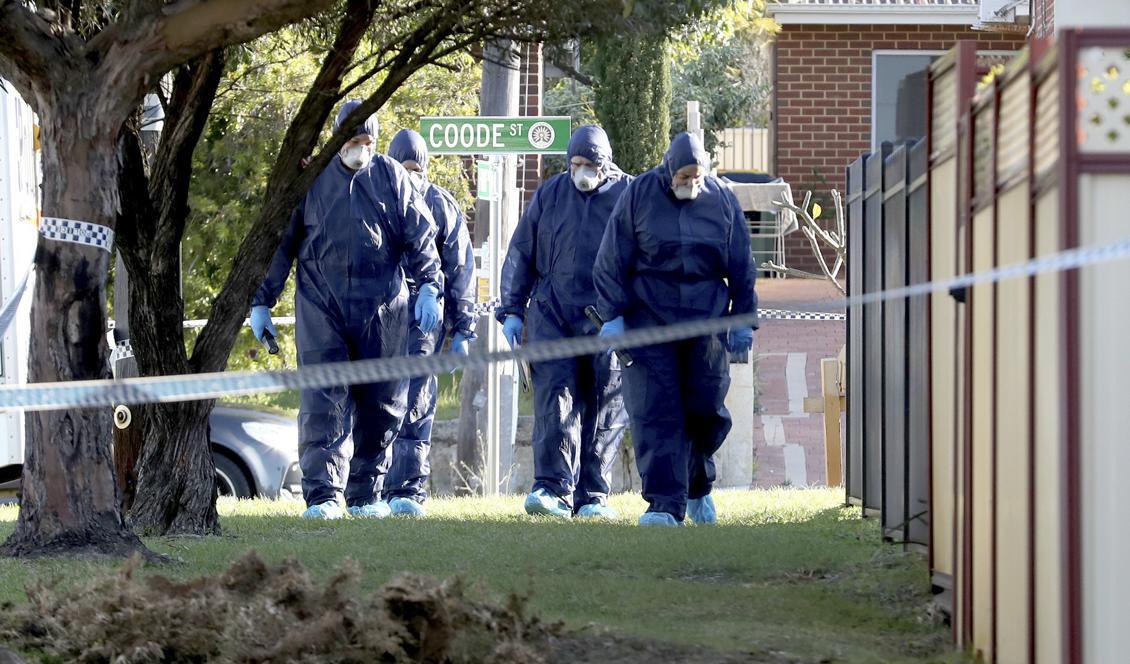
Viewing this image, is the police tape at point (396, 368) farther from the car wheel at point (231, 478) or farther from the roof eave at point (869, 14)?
the roof eave at point (869, 14)

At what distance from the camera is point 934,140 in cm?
624

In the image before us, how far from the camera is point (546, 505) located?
1021cm

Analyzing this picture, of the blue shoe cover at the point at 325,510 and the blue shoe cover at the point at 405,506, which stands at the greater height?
the blue shoe cover at the point at 325,510

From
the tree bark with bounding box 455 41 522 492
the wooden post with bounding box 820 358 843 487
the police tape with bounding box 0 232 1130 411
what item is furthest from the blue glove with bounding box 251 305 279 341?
the police tape with bounding box 0 232 1130 411

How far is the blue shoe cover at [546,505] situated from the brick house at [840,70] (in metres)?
14.6

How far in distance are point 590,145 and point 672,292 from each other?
1.42 m

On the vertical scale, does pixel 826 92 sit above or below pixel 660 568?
above

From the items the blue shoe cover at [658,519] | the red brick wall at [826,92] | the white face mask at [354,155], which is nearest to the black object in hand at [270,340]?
the white face mask at [354,155]

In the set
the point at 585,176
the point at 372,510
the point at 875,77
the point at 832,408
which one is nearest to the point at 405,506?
the point at 372,510

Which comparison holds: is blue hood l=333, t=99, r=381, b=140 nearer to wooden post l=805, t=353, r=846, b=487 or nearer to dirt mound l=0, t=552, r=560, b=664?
dirt mound l=0, t=552, r=560, b=664

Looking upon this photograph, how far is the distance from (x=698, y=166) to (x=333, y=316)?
2147 mm

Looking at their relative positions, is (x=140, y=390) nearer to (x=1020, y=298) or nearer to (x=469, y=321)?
(x=1020, y=298)

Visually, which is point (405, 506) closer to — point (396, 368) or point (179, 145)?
point (179, 145)

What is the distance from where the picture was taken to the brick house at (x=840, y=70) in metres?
24.0
